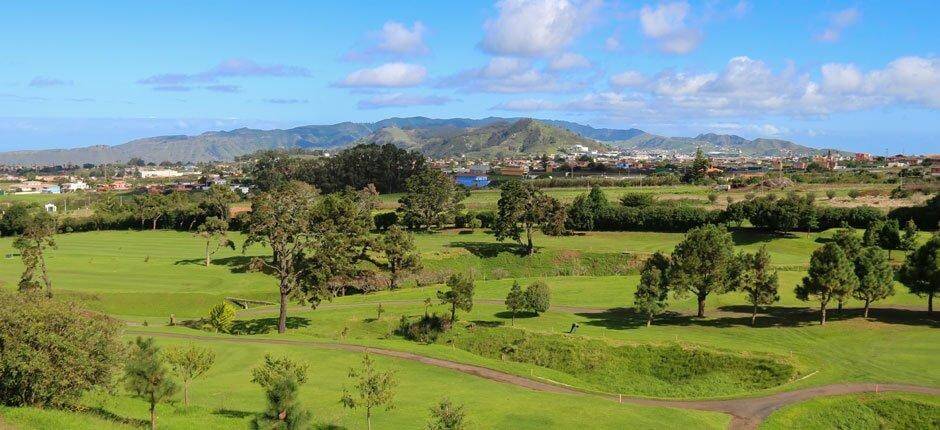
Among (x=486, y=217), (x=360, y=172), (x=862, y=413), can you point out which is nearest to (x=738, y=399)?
(x=862, y=413)

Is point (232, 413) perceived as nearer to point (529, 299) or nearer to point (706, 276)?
point (529, 299)

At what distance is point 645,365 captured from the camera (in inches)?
1494

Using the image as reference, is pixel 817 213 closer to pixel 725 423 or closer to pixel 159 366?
pixel 725 423

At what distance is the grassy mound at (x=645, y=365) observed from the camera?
35000 mm

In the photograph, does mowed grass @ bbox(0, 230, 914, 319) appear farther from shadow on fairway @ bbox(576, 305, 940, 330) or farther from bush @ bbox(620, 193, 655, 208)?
bush @ bbox(620, 193, 655, 208)

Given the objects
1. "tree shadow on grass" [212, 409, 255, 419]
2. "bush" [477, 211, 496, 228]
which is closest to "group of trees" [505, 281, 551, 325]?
"tree shadow on grass" [212, 409, 255, 419]

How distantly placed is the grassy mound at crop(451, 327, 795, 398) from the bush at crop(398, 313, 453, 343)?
3347 millimetres

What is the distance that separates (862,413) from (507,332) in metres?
20.4

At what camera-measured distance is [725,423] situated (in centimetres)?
2927

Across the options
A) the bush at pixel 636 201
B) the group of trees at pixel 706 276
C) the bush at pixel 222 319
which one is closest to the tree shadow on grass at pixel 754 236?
the bush at pixel 636 201

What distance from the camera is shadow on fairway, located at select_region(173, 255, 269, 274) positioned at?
6856 cm

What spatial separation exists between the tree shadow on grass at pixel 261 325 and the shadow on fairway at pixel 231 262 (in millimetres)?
19673

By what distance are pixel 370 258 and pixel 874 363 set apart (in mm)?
46239

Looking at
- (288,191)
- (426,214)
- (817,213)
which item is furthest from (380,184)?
(288,191)
